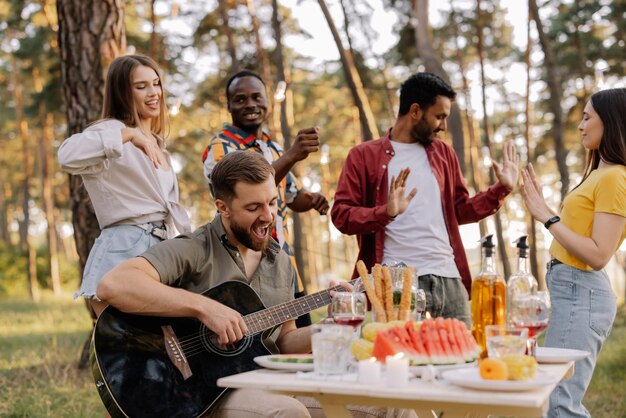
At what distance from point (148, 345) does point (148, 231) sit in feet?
3.04

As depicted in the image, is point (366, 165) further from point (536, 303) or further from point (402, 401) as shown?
point (402, 401)

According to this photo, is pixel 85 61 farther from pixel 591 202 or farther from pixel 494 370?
pixel 494 370

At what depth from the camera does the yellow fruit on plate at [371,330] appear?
2.63 metres

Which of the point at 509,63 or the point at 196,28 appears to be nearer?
the point at 196,28

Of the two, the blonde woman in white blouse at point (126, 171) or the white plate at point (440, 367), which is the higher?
the blonde woman in white blouse at point (126, 171)

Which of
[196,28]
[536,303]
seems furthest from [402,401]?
[196,28]

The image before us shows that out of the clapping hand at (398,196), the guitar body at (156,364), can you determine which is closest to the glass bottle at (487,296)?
the guitar body at (156,364)

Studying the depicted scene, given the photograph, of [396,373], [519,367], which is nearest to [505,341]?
[519,367]

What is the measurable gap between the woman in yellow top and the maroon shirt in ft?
2.31

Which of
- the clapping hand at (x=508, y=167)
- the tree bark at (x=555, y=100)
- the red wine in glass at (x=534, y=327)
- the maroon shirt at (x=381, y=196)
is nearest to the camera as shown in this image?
the red wine in glass at (x=534, y=327)

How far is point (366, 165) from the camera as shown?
459 cm

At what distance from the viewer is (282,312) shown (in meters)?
3.12

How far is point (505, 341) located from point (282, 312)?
1041 millimetres

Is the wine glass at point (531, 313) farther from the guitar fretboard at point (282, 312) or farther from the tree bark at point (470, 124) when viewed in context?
the tree bark at point (470, 124)
